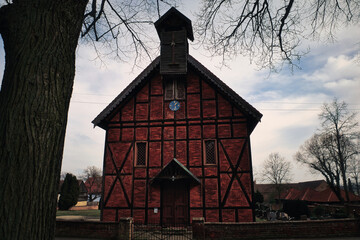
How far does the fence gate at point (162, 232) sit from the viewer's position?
10.6 m

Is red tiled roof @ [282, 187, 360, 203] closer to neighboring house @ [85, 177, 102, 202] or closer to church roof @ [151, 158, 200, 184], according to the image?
church roof @ [151, 158, 200, 184]

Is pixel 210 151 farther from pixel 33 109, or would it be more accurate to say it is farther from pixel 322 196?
pixel 322 196

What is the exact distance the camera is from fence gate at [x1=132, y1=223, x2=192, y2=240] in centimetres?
1057

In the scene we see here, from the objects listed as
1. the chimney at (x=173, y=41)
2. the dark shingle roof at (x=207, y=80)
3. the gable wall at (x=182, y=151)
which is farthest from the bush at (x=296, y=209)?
the chimney at (x=173, y=41)

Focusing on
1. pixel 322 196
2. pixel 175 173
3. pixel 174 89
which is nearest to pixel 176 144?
pixel 175 173

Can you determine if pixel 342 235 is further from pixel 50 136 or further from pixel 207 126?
pixel 50 136

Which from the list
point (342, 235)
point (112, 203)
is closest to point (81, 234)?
point (112, 203)

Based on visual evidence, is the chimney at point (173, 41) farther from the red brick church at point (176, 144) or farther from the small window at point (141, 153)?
the small window at point (141, 153)

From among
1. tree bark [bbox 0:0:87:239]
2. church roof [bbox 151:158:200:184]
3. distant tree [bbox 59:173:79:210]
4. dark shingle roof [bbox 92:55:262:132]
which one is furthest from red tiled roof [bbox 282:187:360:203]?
tree bark [bbox 0:0:87:239]

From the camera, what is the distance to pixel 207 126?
13.6 metres

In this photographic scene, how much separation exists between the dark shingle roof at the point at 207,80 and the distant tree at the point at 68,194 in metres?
22.2

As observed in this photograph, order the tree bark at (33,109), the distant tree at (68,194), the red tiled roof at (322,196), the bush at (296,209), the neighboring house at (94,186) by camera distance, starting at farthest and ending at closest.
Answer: the neighboring house at (94,186), the red tiled roof at (322,196), the distant tree at (68,194), the bush at (296,209), the tree bark at (33,109)

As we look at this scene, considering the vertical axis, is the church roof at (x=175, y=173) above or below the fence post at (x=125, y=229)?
above

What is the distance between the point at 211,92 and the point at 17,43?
1230 centimetres
